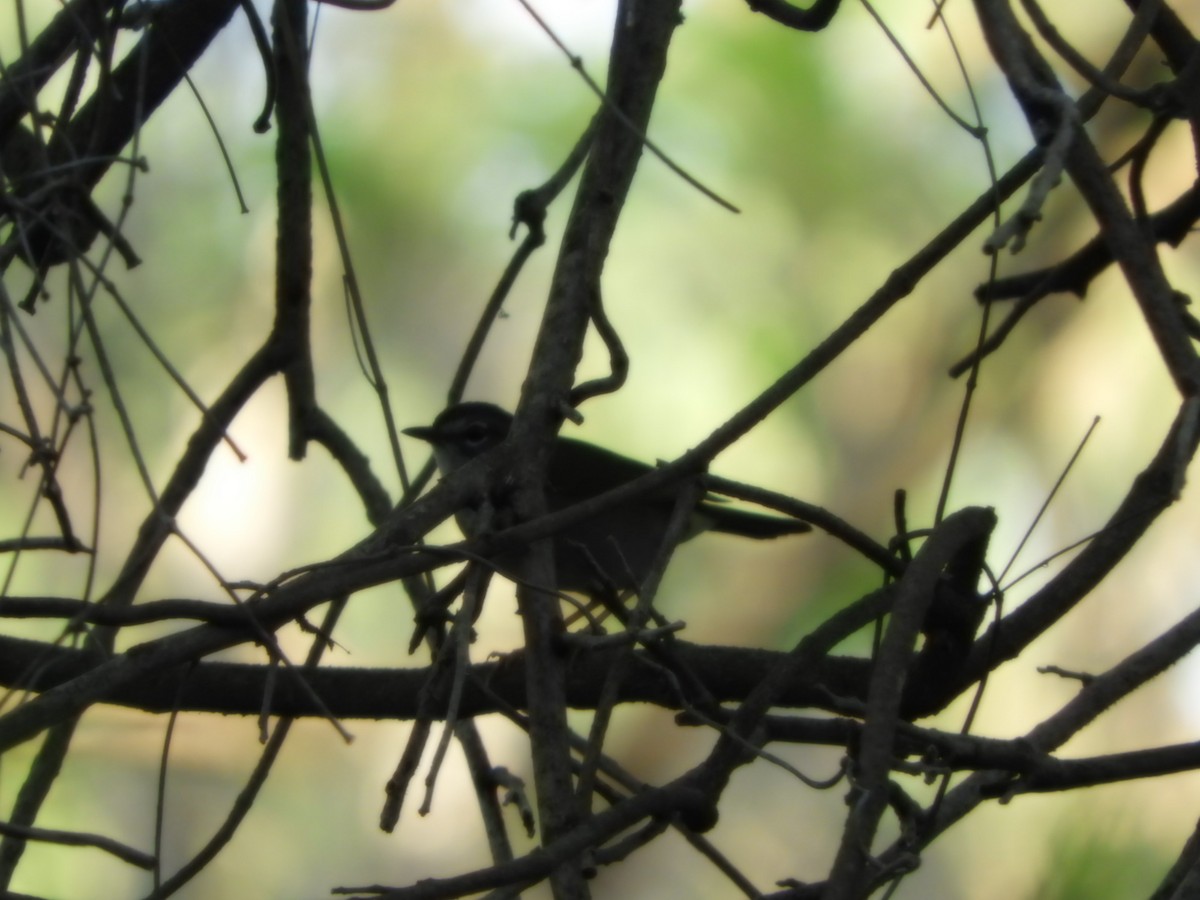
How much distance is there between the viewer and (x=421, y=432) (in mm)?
6254

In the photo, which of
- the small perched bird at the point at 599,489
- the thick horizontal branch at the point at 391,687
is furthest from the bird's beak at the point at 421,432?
the thick horizontal branch at the point at 391,687

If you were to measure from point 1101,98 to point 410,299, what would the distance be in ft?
12.3

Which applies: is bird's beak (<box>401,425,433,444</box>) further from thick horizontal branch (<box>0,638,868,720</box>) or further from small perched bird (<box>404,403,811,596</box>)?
thick horizontal branch (<box>0,638,868,720</box>)

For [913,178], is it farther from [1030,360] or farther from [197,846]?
[197,846]

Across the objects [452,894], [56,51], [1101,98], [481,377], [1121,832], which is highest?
[481,377]

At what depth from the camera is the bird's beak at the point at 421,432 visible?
6188 millimetres

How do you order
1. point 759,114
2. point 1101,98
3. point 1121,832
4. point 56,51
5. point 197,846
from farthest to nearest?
point 759,114 < point 197,846 < point 1121,832 < point 56,51 < point 1101,98

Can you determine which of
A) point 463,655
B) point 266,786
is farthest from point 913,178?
point 463,655

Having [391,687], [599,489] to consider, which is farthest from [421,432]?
[391,687]

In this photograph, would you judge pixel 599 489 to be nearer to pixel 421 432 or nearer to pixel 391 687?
pixel 421 432

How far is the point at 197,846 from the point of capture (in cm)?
585

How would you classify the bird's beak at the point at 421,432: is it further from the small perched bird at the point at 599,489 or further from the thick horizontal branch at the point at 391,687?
the thick horizontal branch at the point at 391,687

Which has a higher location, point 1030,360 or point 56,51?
point 1030,360

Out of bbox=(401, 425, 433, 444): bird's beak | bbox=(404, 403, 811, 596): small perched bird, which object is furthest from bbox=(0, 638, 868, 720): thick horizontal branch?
bbox=(401, 425, 433, 444): bird's beak
